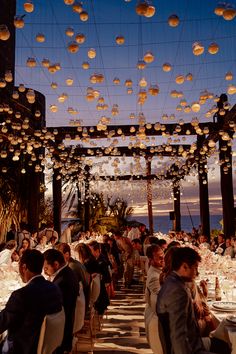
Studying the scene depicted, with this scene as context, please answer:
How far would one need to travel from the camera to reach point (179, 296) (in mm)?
2494

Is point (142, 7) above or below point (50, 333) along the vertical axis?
above

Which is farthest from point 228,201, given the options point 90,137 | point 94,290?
point 94,290

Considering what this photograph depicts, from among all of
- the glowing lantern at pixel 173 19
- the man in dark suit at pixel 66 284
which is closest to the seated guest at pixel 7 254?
the man in dark suit at pixel 66 284

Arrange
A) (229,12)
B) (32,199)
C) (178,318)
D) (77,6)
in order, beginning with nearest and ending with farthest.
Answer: (178,318) → (229,12) → (77,6) → (32,199)

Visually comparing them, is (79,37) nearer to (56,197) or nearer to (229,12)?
(229,12)

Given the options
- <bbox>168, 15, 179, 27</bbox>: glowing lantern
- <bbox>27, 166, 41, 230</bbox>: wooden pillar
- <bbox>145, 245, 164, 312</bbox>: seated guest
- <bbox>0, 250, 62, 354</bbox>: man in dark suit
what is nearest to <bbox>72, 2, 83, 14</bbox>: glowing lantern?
<bbox>168, 15, 179, 27</bbox>: glowing lantern

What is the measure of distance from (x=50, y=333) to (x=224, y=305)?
5.63 feet

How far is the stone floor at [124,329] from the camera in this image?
4.69m

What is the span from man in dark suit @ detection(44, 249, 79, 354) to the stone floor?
4.03 feet

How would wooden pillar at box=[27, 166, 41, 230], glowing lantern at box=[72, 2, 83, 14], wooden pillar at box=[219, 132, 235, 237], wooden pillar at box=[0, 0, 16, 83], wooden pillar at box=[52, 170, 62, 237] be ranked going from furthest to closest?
wooden pillar at box=[52, 170, 62, 237]
wooden pillar at box=[0, 0, 16, 83]
wooden pillar at box=[27, 166, 41, 230]
wooden pillar at box=[219, 132, 235, 237]
glowing lantern at box=[72, 2, 83, 14]

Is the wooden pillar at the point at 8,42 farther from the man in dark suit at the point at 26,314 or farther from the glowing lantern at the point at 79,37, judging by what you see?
the man in dark suit at the point at 26,314

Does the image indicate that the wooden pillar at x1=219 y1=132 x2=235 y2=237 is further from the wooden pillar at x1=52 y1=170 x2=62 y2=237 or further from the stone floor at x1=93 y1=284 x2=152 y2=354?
the wooden pillar at x1=52 y1=170 x2=62 y2=237

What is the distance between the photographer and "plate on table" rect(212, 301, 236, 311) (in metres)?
3.50

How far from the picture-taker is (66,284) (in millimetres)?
3609
